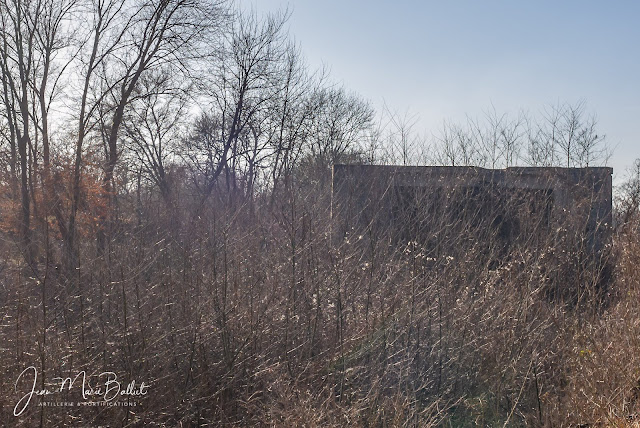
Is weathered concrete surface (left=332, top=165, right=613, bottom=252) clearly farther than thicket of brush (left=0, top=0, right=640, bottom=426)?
Answer: Yes

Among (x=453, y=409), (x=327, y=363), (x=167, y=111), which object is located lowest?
(x=453, y=409)

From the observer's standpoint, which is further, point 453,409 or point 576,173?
point 576,173

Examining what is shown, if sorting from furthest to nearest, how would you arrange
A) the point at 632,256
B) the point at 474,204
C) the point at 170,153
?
1. the point at 170,153
2. the point at 474,204
3. the point at 632,256

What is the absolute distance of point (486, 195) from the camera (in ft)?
36.2

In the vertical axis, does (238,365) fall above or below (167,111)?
below

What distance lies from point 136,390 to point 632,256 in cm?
677

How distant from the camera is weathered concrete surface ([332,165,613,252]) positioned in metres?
9.50

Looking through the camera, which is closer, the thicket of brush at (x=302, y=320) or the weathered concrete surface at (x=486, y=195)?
the thicket of brush at (x=302, y=320)

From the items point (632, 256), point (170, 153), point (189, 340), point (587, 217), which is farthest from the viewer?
point (170, 153)

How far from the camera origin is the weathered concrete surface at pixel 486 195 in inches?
374

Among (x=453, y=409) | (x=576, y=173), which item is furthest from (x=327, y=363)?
(x=576, y=173)

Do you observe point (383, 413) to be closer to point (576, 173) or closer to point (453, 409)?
point (453, 409)

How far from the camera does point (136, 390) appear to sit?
226 inches

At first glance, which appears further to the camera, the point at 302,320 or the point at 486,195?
the point at 486,195
